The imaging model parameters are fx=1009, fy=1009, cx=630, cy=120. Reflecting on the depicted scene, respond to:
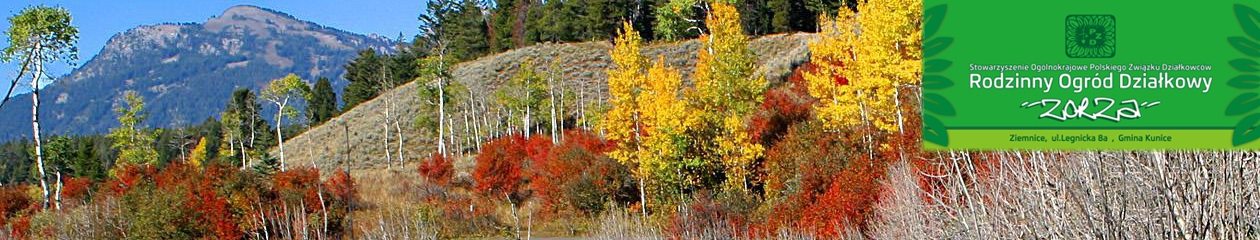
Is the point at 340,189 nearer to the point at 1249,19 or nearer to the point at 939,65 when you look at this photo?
the point at 939,65

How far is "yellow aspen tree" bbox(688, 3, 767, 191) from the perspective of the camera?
30.9 meters

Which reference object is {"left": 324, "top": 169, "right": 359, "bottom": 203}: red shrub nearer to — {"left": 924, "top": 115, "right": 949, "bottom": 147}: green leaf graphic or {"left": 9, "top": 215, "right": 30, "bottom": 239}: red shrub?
{"left": 9, "top": 215, "right": 30, "bottom": 239}: red shrub

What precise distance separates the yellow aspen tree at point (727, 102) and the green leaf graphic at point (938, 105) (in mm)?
26440

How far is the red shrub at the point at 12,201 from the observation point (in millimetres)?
33281

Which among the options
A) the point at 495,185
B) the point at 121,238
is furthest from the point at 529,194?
the point at 121,238

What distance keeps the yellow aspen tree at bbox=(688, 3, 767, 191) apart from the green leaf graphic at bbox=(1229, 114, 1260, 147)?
26438 mm

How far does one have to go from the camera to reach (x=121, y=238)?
23844 millimetres

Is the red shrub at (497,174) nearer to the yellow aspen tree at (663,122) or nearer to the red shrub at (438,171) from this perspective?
the red shrub at (438,171)

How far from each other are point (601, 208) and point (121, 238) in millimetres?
15266

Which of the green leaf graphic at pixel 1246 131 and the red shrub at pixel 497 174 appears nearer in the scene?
the green leaf graphic at pixel 1246 131

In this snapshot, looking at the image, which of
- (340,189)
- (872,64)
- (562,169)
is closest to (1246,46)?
(872,64)

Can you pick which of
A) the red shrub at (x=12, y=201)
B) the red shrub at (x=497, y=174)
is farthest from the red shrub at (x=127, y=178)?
the red shrub at (x=497, y=174)

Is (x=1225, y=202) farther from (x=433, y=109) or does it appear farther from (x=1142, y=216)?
(x=433, y=109)

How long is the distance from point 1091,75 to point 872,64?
65.3ft
